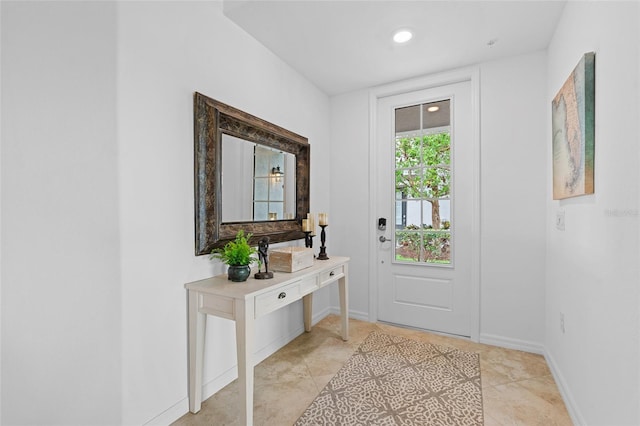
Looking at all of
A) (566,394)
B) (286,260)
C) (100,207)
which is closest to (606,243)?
(566,394)

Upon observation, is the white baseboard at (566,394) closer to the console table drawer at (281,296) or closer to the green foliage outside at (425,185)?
the green foliage outside at (425,185)

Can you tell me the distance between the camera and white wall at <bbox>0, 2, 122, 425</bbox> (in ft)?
3.80

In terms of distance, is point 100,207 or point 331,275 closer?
point 100,207

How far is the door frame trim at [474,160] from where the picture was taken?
2648 mm

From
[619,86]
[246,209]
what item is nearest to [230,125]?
[246,209]

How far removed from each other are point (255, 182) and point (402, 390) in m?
1.67

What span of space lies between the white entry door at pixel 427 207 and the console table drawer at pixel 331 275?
2.12ft

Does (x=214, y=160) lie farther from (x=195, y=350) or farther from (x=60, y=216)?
(x=195, y=350)

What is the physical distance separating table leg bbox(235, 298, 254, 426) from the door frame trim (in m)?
1.78

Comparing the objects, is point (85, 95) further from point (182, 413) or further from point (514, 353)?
point (514, 353)

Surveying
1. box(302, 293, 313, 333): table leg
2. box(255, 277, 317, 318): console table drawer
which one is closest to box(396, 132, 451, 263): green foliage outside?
box(302, 293, 313, 333): table leg

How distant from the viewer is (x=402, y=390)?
1925 mm

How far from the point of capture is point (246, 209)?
7.18ft

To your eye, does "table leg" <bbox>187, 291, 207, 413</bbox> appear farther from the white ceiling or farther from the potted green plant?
the white ceiling
